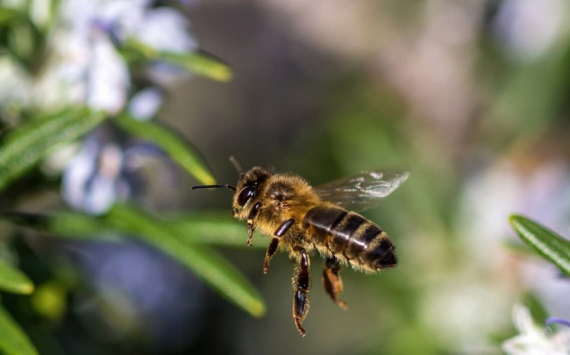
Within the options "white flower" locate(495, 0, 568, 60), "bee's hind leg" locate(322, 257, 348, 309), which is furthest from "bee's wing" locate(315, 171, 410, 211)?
"white flower" locate(495, 0, 568, 60)

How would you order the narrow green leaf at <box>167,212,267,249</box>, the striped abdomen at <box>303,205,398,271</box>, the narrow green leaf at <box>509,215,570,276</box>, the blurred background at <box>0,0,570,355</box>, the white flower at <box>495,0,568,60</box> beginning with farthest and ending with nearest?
1. the white flower at <box>495,0,568,60</box>
2. the blurred background at <box>0,0,570,355</box>
3. the narrow green leaf at <box>167,212,267,249</box>
4. the striped abdomen at <box>303,205,398,271</box>
5. the narrow green leaf at <box>509,215,570,276</box>

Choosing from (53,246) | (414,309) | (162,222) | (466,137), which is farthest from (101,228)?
(466,137)

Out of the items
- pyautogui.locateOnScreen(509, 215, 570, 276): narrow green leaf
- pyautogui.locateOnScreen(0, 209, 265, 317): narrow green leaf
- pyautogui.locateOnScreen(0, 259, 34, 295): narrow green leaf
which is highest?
pyautogui.locateOnScreen(509, 215, 570, 276): narrow green leaf

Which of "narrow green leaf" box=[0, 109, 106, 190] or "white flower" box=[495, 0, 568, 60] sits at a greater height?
"white flower" box=[495, 0, 568, 60]

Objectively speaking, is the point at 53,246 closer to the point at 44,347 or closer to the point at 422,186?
the point at 44,347


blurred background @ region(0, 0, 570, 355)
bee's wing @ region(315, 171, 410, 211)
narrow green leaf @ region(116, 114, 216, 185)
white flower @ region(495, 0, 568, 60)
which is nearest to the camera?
narrow green leaf @ region(116, 114, 216, 185)

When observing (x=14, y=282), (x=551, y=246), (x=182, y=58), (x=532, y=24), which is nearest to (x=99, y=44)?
(x=182, y=58)

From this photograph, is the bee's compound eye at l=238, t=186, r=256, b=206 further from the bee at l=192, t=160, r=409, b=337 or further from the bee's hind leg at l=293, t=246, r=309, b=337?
the bee's hind leg at l=293, t=246, r=309, b=337

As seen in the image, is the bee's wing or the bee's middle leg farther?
the bee's wing
